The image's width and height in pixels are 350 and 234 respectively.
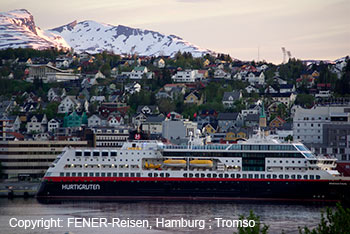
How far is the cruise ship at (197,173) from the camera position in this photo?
236 feet

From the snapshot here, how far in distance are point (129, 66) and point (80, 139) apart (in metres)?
74.1

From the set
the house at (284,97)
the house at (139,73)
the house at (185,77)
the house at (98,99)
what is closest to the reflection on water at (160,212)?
the house at (284,97)

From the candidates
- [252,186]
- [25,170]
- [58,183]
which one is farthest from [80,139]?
[252,186]

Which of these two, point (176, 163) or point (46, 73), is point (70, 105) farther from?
point (176, 163)

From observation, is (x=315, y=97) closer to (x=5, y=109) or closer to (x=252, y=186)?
(x=5, y=109)

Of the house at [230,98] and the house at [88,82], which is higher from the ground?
the house at [88,82]

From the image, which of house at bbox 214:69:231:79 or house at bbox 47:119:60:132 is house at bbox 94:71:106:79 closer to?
house at bbox 214:69:231:79

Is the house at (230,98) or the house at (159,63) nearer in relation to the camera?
the house at (230,98)

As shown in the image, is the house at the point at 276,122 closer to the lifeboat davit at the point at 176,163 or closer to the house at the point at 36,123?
the house at the point at 36,123

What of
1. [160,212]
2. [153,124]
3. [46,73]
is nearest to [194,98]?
[153,124]

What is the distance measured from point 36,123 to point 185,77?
37.9m

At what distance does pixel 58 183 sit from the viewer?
73.5 meters

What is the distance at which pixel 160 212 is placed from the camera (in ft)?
209

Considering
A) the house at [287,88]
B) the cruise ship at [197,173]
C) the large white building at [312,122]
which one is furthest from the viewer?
the house at [287,88]
